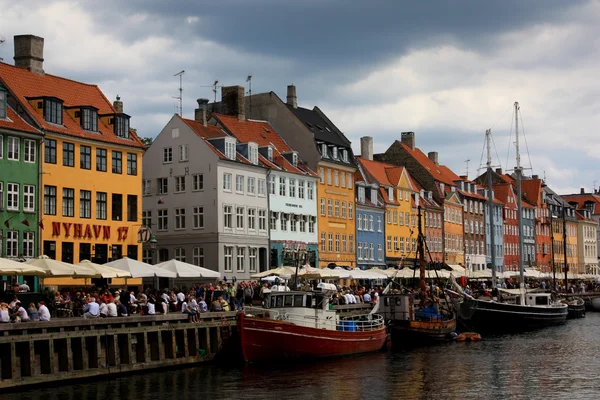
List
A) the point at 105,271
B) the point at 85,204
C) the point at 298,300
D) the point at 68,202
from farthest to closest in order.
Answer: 1. the point at 85,204
2. the point at 68,202
3. the point at 298,300
4. the point at 105,271

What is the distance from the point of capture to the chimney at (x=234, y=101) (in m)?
76.6

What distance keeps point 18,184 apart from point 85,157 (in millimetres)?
5609

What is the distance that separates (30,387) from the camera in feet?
105

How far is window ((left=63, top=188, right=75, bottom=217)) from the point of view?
54.0 m

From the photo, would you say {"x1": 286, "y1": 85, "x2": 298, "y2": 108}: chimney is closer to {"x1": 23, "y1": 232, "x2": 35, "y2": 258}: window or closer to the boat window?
{"x1": 23, "y1": 232, "x2": 35, "y2": 258}: window

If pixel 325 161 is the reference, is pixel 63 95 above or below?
above

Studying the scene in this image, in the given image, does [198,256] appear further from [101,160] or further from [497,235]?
[497,235]

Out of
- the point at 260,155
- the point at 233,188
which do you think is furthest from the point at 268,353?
the point at 260,155

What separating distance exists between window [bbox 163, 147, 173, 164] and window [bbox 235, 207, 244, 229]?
19.7 ft

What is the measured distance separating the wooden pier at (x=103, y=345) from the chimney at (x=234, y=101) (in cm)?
3586

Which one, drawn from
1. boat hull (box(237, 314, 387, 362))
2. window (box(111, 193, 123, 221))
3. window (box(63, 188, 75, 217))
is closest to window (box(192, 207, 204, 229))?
window (box(111, 193, 123, 221))

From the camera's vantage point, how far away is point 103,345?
3588 cm

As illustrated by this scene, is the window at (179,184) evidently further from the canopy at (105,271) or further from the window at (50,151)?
the canopy at (105,271)

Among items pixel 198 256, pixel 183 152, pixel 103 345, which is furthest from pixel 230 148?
pixel 103 345
